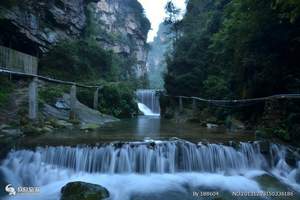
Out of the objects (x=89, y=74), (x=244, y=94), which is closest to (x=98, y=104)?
(x=89, y=74)

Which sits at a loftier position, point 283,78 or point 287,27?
point 287,27

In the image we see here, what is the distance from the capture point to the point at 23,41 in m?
20.6

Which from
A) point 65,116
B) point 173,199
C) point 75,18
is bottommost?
point 173,199

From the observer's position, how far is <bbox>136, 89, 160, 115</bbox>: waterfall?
3405cm

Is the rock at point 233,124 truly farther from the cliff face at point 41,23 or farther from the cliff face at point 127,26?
the cliff face at point 127,26

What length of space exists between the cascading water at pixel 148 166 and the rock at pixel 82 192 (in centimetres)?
84

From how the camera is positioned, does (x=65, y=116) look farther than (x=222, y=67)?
No

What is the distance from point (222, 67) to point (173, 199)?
13.4 meters

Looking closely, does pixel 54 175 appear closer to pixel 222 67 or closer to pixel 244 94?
pixel 244 94

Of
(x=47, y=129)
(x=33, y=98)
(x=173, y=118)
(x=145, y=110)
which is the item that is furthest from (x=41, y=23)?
(x=145, y=110)

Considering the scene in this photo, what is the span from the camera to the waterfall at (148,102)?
34050mm

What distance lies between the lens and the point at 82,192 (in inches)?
248

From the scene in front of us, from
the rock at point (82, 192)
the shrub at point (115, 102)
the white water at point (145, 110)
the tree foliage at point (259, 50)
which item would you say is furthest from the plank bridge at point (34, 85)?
the white water at point (145, 110)

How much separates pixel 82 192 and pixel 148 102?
95.2 feet
